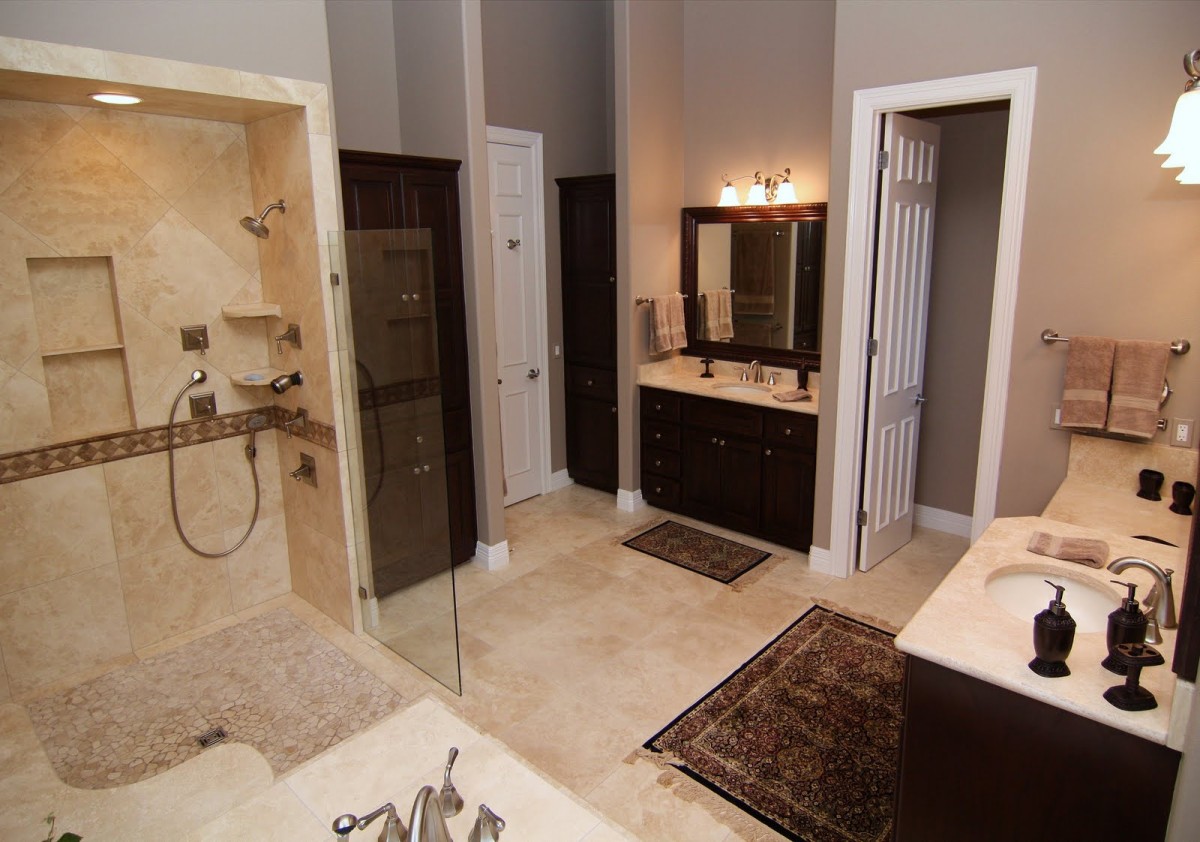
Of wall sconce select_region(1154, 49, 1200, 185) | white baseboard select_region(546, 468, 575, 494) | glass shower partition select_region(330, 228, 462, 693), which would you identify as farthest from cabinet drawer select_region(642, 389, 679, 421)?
wall sconce select_region(1154, 49, 1200, 185)

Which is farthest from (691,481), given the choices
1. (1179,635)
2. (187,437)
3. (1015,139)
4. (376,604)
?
(1179,635)

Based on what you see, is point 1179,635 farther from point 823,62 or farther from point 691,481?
point 823,62

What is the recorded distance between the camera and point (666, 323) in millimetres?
4852

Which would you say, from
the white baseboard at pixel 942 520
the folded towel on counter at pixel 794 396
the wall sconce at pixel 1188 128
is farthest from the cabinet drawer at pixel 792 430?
the wall sconce at pixel 1188 128

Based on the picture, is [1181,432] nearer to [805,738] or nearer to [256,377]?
[805,738]

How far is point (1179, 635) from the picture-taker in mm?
1440

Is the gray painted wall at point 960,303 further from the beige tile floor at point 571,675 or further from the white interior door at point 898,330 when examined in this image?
the beige tile floor at point 571,675

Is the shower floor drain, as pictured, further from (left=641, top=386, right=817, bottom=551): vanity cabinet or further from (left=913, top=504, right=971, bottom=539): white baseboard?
(left=913, top=504, right=971, bottom=539): white baseboard

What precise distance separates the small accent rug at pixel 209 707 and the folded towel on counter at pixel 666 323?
2.65 m

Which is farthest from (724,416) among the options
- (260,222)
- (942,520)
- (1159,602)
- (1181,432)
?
(1159,602)

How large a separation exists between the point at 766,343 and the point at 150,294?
3385 mm

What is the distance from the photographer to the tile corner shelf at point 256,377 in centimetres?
342

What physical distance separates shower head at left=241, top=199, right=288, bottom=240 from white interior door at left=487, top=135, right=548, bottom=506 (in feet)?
5.25

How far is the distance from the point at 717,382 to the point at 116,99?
3.44m
